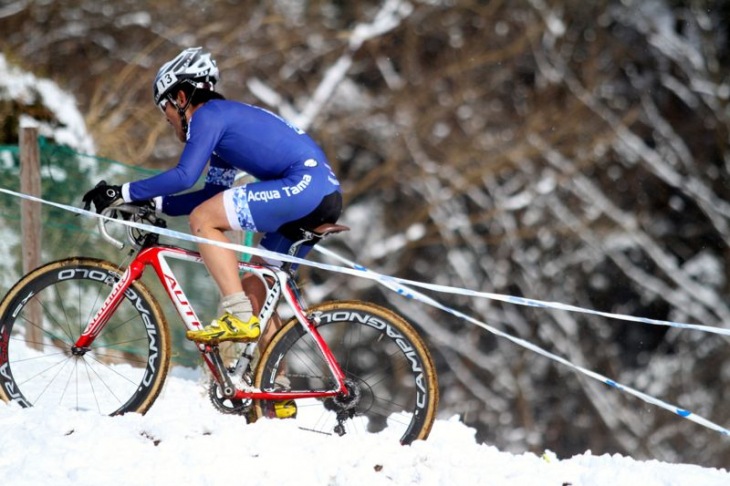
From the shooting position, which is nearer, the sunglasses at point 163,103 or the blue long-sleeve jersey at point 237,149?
the blue long-sleeve jersey at point 237,149

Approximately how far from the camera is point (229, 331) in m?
5.64

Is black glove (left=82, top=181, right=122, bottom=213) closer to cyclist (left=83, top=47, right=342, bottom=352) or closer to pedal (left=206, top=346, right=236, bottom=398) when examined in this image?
cyclist (left=83, top=47, right=342, bottom=352)

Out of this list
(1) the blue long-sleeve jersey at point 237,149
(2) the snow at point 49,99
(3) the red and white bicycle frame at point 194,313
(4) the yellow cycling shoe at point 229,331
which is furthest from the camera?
(2) the snow at point 49,99

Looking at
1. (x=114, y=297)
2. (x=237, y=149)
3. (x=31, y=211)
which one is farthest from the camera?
(x=31, y=211)

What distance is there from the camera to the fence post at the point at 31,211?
29.5ft

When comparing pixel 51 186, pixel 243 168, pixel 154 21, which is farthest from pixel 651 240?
pixel 243 168

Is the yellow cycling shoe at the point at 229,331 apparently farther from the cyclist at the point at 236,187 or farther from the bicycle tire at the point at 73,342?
the bicycle tire at the point at 73,342

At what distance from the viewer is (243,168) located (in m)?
5.80

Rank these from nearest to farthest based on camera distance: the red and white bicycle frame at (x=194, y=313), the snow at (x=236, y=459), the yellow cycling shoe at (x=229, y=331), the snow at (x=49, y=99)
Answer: the snow at (x=236, y=459) < the yellow cycling shoe at (x=229, y=331) < the red and white bicycle frame at (x=194, y=313) < the snow at (x=49, y=99)

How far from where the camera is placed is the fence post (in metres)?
8.99

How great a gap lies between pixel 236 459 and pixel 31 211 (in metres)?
4.46

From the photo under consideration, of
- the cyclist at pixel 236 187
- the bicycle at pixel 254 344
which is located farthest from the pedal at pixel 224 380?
the cyclist at pixel 236 187

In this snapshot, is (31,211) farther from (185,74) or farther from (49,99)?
(185,74)

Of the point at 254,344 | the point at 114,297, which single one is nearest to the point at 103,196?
the point at 114,297
